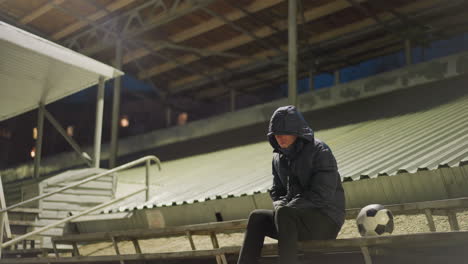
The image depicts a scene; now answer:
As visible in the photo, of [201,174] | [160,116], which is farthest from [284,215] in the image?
[160,116]

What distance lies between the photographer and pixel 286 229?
3873 mm

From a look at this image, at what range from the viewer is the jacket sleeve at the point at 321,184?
3.94 metres

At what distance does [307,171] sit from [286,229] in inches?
20.7

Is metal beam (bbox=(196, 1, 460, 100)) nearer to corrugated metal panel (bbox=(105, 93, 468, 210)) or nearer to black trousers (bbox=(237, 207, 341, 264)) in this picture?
corrugated metal panel (bbox=(105, 93, 468, 210))

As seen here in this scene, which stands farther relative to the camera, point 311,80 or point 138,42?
point 311,80

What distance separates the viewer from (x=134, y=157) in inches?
723

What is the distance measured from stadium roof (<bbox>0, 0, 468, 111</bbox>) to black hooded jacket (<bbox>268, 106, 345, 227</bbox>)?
10250 millimetres

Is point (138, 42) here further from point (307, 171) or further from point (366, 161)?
point (307, 171)

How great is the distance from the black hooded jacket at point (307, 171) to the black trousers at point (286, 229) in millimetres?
76

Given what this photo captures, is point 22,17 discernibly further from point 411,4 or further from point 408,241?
point 408,241

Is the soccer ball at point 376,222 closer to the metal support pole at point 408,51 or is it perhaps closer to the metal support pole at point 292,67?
the metal support pole at point 292,67

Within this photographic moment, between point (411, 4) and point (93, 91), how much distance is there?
2052 cm

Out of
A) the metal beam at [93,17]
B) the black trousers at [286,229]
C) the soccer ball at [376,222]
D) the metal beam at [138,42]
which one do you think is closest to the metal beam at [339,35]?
the metal beam at [138,42]

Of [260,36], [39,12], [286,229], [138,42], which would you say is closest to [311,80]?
[260,36]
